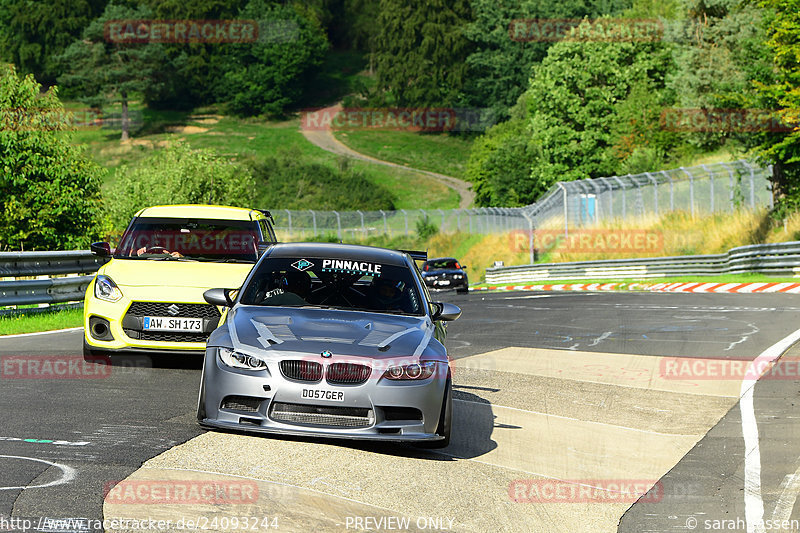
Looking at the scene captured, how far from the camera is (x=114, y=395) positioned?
30.2 feet

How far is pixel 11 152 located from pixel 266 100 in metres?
107

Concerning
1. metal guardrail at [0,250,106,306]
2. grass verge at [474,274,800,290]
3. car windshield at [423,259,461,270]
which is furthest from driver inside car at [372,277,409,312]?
car windshield at [423,259,461,270]

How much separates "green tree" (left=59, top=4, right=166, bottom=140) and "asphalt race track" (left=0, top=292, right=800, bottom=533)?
4811 inches

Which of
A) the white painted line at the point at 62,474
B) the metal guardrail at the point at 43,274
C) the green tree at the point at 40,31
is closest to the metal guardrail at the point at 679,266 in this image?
the metal guardrail at the point at 43,274

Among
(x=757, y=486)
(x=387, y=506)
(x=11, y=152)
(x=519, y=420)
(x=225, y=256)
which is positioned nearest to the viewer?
(x=387, y=506)

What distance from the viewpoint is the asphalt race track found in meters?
5.57

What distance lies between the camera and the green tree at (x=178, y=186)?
219 ft

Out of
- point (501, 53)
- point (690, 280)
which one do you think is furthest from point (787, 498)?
point (501, 53)

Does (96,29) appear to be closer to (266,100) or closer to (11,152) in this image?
(266,100)

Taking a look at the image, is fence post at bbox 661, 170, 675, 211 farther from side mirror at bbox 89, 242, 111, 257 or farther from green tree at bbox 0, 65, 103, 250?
side mirror at bbox 89, 242, 111, 257

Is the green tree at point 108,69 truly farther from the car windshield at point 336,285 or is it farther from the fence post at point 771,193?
the car windshield at point 336,285

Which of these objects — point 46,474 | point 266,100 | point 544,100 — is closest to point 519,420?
point 46,474
